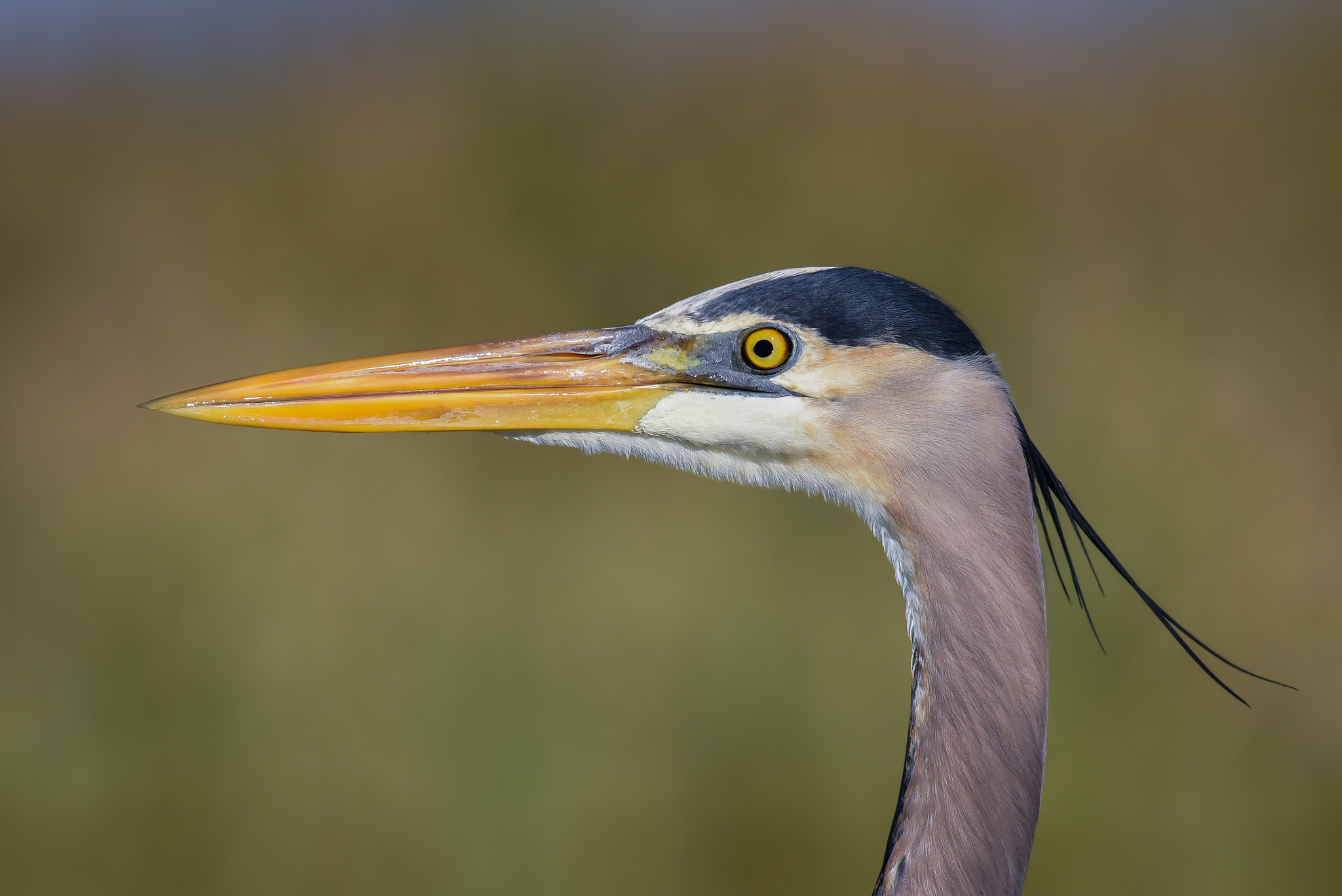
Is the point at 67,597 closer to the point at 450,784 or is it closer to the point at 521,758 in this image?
the point at 450,784

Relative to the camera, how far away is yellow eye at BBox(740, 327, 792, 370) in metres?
0.85

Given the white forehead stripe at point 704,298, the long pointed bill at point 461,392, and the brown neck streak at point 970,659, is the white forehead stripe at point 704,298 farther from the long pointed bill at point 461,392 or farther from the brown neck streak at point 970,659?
the brown neck streak at point 970,659

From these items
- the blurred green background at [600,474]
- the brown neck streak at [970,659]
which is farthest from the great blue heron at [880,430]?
the blurred green background at [600,474]

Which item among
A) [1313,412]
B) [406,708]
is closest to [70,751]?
[406,708]

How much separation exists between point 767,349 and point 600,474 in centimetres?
142

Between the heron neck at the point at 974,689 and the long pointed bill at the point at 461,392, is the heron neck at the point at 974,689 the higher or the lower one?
the lower one

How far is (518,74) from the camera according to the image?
2.45 meters

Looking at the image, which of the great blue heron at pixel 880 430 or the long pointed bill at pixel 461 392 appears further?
the long pointed bill at pixel 461 392

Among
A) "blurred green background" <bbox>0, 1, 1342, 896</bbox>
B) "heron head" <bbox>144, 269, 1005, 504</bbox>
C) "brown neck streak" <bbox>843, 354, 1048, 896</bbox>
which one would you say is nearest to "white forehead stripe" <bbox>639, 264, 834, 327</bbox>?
"heron head" <bbox>144, 269, 1005, 504</bbox>

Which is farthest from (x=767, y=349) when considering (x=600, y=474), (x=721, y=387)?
(x=600, y=474)

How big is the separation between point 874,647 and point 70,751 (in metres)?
1.84

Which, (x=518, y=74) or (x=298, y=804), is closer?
(x=298, y=804)

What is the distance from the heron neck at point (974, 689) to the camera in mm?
725

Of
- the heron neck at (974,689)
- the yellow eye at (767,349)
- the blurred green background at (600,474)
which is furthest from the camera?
the blurred green background at (600,474)
